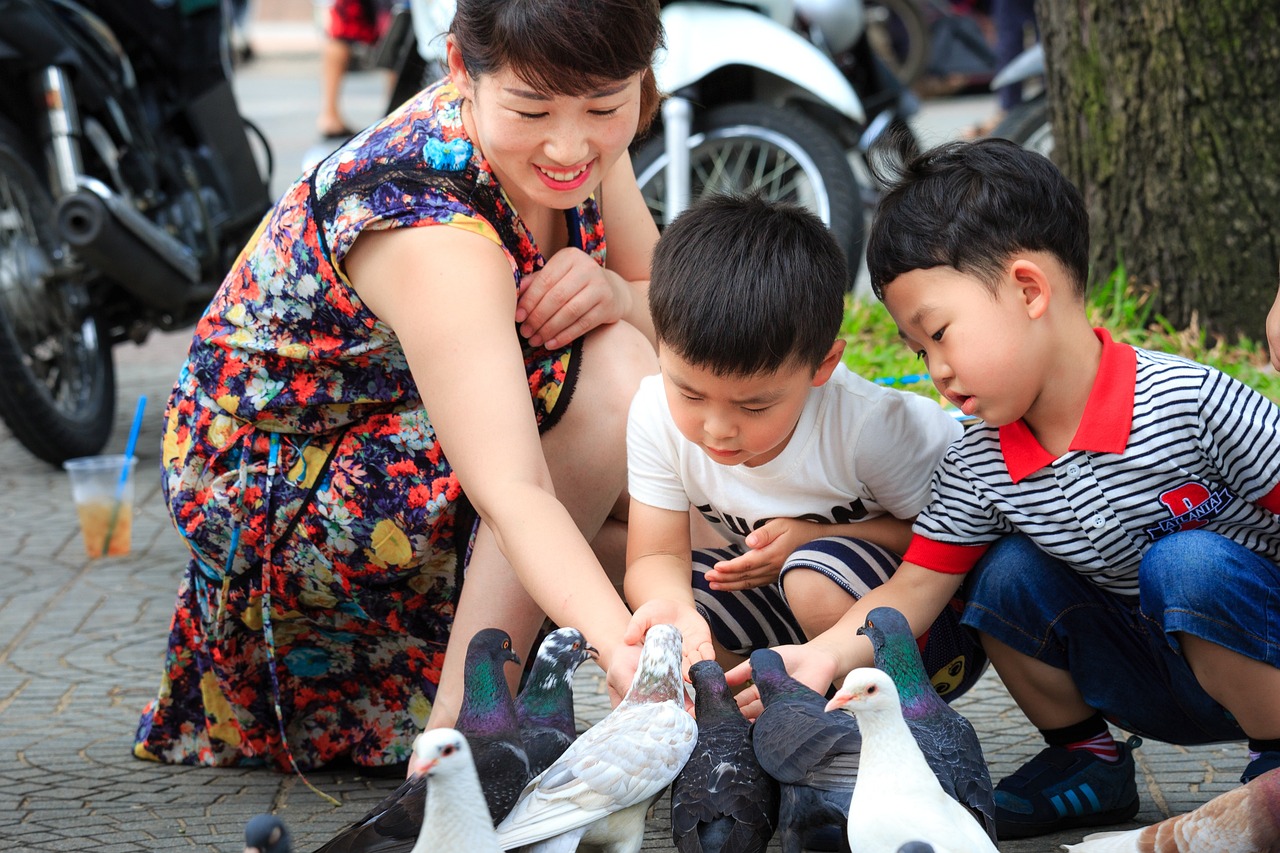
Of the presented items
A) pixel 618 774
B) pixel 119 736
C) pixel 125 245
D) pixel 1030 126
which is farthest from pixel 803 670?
pixel 1030 126

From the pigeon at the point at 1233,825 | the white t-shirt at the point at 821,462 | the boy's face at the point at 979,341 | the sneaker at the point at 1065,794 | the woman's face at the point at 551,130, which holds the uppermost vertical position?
the woman's face at the point at 551,130

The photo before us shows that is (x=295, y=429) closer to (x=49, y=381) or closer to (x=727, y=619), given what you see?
(x=727, y=619)

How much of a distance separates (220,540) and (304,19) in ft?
75.2

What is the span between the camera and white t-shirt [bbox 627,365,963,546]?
7.51 feet

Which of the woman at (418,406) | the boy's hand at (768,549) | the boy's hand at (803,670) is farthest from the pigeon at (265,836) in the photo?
the boy's hand at (768,549)

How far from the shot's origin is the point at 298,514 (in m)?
2.48

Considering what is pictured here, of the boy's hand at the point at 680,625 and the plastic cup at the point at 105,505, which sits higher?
the boy's hand at the point at 680,625

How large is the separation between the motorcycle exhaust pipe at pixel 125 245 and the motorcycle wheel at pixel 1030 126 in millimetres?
3098

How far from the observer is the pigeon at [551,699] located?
196 centimetres

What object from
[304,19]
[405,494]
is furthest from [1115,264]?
[304,19]

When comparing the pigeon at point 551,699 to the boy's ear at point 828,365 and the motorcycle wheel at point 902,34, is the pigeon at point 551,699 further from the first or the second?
the motorcycle wheel at point 902,34

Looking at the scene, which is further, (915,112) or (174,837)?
(915,112)

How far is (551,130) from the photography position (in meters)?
2.19

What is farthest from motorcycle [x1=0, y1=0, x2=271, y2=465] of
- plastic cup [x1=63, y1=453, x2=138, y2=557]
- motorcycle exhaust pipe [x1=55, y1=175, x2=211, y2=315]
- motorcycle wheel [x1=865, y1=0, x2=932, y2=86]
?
motorcycle wheel [x1=865, y1=0, x2=932, y2=86]
